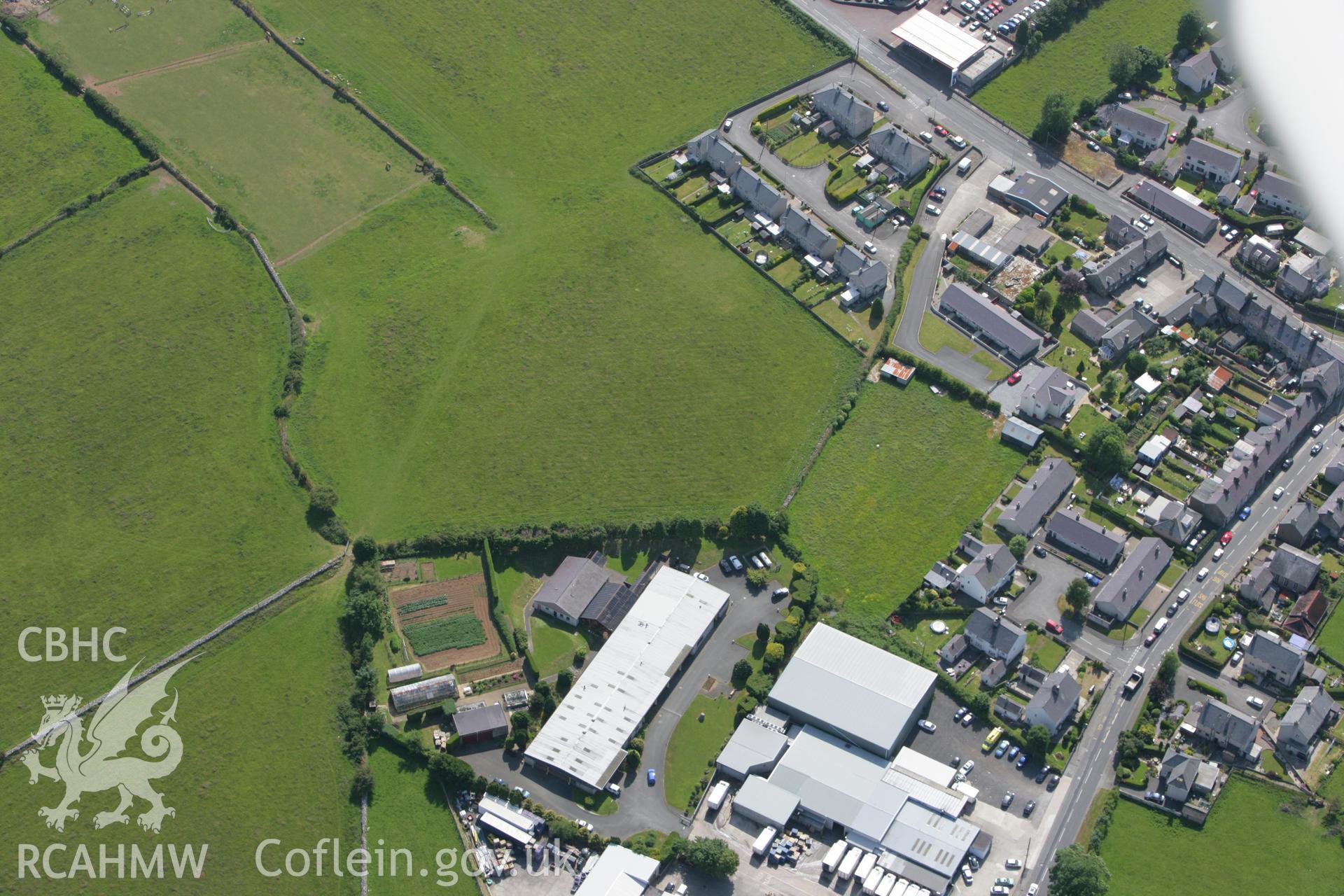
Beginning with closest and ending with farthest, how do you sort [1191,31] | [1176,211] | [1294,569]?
[1294,569] → [1176,211] → [1191,31]

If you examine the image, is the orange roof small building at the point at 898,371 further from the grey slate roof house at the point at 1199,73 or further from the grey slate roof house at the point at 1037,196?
the grey slate roof house at the point at 1199,73

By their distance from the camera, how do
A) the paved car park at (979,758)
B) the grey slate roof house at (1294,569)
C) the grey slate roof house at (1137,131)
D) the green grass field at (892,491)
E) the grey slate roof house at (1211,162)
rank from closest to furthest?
the paved car park at (979,758)
the grey slate roof house at (1294,569)
the green grass field at (892,491)
the grey slate roof house at (1211,162)
the grey slate roof house at (1137,131)

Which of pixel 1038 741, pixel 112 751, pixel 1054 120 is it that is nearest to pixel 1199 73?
pixel 1054 120

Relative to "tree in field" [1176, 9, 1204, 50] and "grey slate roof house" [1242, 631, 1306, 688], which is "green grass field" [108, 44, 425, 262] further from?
"grey slate roof house" [1242, 631, 1306, 688]

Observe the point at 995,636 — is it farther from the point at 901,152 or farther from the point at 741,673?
the point at 901,152

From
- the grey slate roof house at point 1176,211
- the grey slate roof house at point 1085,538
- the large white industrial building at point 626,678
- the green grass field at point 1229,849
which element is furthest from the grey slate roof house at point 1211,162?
the large white industrial building at point 626,678

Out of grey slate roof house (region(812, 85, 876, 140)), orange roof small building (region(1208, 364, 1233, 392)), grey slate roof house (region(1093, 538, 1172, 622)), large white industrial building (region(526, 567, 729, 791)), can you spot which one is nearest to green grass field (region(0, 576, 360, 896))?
large white industrial building (region(526, 567, 729, 791))
